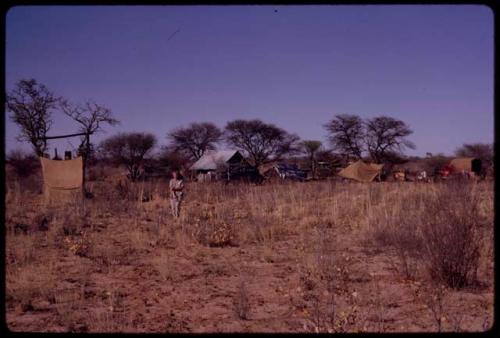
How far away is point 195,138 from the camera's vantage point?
51.2 meters

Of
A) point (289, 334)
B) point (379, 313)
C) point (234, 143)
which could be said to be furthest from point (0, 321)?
point (234, 143)

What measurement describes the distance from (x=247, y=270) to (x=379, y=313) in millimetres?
2181

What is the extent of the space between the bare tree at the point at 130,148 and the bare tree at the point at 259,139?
10111mm

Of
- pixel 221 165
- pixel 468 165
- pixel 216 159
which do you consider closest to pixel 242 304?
pixel 468 165

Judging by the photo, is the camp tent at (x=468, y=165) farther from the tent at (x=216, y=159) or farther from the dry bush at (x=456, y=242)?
the dry bush at (x=456, y=242)

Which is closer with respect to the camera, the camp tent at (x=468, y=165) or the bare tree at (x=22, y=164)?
the bare tree at (x=22, y=164)

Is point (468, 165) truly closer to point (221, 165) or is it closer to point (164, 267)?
point (221, 165)

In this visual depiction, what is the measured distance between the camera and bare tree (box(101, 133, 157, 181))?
1502 inches

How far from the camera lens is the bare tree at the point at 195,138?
50.6 metres

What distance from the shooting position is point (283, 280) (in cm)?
522

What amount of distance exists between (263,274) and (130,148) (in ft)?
118

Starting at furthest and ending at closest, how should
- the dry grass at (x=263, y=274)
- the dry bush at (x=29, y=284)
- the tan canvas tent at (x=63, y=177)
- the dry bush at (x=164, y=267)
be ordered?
the tan canvas tent at (x=63, y=177) < the dry bush at (x=164, y=267) < the dry bush at (x=29, y=284) < the dry grass at (x=263, y=274)

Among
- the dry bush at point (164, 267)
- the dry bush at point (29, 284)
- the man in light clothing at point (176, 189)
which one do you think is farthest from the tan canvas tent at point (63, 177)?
the dry bush at point (164, 267)

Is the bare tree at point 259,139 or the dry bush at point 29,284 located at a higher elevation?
the bare tree at point 259,139
